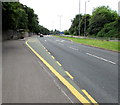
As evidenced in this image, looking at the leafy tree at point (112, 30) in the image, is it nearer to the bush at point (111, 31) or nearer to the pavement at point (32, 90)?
the bush at point (111, 31)

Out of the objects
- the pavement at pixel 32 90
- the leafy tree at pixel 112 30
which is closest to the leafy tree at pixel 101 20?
the leafy tree at pixel 112 30

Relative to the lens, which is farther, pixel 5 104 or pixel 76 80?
pixel 76 80

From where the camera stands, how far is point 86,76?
284 inches

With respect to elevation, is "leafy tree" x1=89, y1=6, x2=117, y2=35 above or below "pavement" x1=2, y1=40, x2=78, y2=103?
above

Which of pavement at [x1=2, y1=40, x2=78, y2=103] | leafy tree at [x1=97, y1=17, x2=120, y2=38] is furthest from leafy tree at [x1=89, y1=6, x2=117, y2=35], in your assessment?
pavement at [x1=2, y1=40, x2=78, y2=103]

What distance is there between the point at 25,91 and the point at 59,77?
6.62 feet

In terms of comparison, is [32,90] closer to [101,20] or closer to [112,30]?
[112,30]

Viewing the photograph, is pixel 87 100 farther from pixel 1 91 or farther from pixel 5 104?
pixel 1 91

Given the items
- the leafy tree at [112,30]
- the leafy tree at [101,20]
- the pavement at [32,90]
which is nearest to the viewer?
the pavement at [32,90]

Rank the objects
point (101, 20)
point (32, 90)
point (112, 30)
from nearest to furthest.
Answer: point (32, 90) → point (112, 30) → point (101, 20)

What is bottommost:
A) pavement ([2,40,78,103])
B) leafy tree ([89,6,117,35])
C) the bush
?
pavement ([2,40,78,103])

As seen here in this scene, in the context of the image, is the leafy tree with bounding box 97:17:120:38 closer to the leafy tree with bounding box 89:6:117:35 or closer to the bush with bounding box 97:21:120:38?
the bush with bounding box 97:21:120:38

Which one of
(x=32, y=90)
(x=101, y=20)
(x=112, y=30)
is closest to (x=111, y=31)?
(x=112, y=30)

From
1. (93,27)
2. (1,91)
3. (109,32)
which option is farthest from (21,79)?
(93,27)
